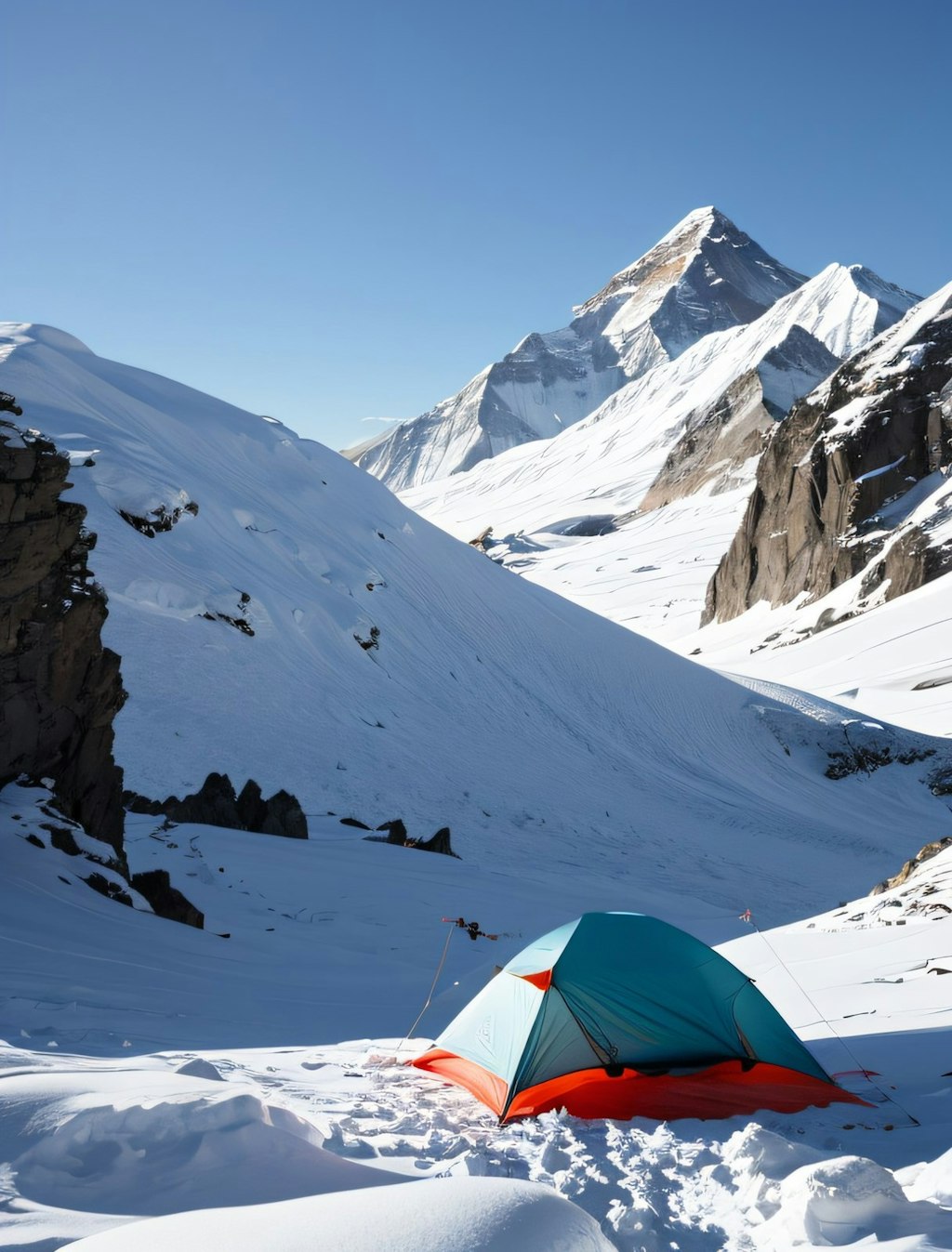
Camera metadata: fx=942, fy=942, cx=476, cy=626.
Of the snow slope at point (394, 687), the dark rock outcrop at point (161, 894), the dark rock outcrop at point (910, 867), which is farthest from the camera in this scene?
the snow slope at point (394, 687)

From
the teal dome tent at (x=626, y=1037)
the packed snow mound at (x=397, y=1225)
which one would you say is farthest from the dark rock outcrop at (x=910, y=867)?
the packed snow mound at (x=397, y=1225)

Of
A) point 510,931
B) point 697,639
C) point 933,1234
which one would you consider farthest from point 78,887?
point 697,639

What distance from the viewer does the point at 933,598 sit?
4722cm

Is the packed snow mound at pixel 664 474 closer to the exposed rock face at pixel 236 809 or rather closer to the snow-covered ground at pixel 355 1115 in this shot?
the exposed rock face at pixel 236 809

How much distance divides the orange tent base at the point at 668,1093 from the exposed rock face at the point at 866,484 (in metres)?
49.9

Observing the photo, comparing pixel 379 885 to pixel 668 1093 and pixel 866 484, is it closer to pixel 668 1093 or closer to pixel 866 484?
pixel 668 1093

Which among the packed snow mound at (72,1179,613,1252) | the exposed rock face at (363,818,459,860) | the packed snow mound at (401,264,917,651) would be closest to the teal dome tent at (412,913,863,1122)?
the packed snow mound at (72,1179,613,1252)

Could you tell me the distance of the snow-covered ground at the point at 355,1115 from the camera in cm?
336

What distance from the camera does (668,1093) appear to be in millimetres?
6023

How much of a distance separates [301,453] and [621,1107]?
32.2 meters

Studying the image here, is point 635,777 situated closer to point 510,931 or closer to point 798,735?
point 798,735

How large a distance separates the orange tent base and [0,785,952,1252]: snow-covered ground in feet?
0.58

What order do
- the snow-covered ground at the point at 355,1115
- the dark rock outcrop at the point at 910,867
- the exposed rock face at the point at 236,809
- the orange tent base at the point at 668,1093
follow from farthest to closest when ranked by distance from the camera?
the exposed rock face at the point at 236,809, the dark rock outcrop at the point at 910,867, the orange tent base at the point at 668,1093, the snow-covered ground at the point at 355,1115

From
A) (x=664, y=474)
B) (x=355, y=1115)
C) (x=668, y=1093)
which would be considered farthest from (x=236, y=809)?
(x=664, y=474)
